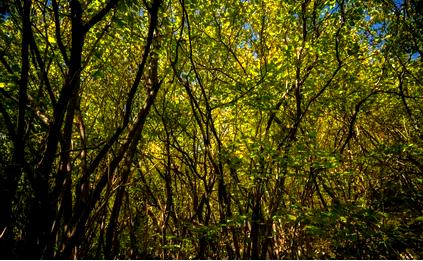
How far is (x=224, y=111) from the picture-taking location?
44.8 ft

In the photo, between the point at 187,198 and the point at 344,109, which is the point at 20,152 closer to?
the point at 344,109

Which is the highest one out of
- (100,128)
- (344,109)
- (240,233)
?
(344,109)

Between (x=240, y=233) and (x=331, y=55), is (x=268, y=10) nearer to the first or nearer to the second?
(x=331, y=55)

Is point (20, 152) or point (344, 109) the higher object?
point (344, 109)

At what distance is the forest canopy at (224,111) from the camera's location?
5.63 metres

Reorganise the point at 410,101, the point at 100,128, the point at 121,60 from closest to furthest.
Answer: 1. the point at 121,60
2. the point at 100,128
3. the point at 410,101

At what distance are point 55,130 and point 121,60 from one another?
649cm

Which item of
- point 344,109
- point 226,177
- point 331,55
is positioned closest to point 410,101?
point 344,109

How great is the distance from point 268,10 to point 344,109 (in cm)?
486

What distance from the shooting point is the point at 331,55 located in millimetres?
10344

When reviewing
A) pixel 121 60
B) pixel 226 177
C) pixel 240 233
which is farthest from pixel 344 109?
pixel 121 60

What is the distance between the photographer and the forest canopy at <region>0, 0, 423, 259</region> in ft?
18.5

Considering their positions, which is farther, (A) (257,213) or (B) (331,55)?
(B) (331,55)

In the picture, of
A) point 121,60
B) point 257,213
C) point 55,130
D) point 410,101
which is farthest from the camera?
point 410,101
